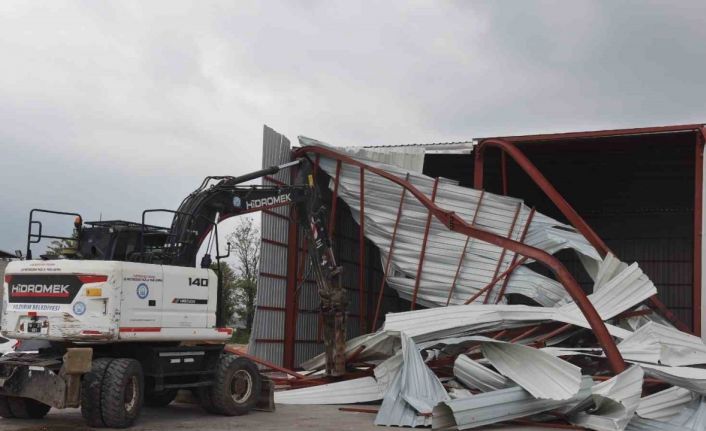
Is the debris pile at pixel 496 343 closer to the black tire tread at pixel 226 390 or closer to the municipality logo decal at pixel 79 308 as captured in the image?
the black tire tread at pixel 226 390

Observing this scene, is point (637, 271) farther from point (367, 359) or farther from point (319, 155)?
point (319, 155)

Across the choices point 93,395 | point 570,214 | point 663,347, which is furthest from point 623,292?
point 93,395

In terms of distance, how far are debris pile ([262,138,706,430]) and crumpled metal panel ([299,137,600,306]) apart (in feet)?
0.09

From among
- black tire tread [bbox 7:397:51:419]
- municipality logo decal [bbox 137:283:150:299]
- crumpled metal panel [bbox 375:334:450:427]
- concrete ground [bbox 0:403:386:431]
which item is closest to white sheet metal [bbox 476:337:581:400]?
crumpled metal panel [bbox 375:334:450:427]

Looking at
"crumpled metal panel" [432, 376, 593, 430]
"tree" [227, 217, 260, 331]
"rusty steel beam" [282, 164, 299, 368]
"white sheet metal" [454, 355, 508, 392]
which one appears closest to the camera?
"crumpled metal panel" [432, 376, 593, 430]

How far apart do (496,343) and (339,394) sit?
12.2ft

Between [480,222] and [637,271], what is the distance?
4.88 meters

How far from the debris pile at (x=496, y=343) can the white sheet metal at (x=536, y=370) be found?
0.02m

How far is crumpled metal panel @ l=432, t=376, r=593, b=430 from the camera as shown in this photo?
39.5 ft

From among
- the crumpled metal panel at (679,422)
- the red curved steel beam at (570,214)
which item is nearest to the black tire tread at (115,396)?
the crumpled metal panel at (679,422)

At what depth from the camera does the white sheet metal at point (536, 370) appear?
490 inches

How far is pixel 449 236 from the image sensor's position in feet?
70.4

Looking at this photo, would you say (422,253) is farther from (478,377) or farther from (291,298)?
(478,377)

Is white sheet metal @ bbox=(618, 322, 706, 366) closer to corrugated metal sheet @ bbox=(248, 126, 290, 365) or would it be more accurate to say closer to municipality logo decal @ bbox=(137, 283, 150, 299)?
municipality logo decal @ bbox=(137, 283, 150, 299)
